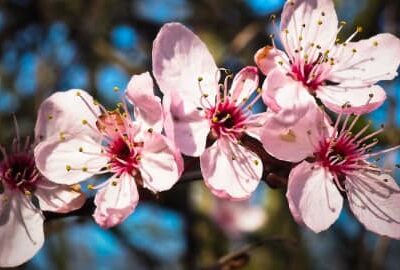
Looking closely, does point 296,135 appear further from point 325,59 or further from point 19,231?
point 19,231

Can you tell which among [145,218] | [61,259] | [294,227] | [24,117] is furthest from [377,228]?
[145,218]

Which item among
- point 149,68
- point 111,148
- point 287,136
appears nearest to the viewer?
point 287,136

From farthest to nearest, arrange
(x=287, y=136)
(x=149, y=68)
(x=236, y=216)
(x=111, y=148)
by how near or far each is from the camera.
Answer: (x=236, y=216) < (x=149, y=68) < (x=111, y=148) < (x=287, y=136)

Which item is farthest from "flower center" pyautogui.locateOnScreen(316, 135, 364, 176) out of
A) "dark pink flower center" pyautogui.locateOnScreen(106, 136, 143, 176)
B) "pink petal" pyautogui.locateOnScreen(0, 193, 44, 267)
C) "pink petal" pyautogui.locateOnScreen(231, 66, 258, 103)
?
"pink petal" pyautogui.locateOnScreen(0, 193, 44, 267)

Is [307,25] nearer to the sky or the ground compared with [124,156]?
nearer to the sky

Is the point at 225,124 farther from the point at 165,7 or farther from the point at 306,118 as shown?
the point at 165,7

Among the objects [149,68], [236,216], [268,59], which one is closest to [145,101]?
[268,59]
